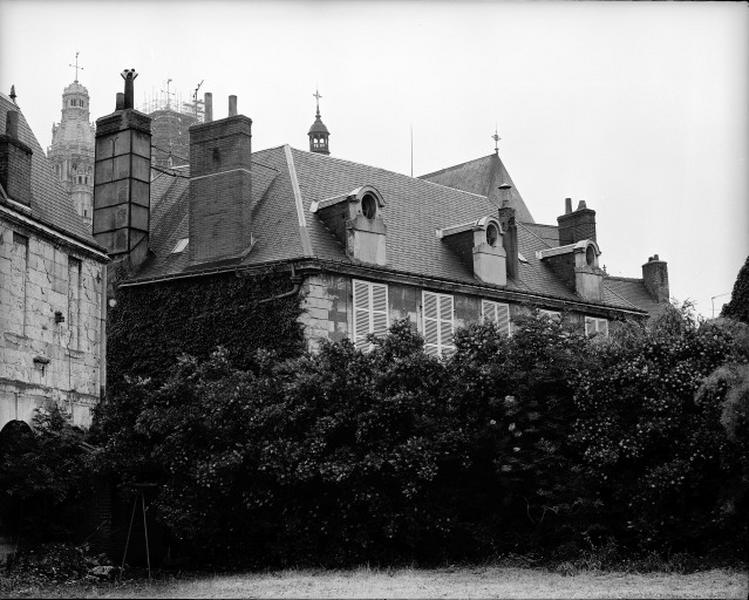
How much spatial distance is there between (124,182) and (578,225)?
48.9 ft

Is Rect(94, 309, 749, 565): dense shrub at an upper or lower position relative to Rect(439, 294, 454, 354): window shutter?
lower

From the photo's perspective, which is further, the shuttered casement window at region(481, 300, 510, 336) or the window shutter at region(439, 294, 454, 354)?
the shuttered casement window at region(481, 300, 510, 336)

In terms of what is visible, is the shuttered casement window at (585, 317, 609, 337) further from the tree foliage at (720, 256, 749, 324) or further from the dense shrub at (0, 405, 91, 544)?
the dense shrub at (0, 405, 91, 544)

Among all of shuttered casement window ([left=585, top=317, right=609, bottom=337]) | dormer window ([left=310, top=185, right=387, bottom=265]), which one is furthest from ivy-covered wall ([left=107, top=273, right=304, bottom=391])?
shuttered casement window ([left=585, top=317, right=609, bottom=337])

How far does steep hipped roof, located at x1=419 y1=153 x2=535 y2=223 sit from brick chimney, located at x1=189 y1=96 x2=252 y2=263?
17911 millimetres

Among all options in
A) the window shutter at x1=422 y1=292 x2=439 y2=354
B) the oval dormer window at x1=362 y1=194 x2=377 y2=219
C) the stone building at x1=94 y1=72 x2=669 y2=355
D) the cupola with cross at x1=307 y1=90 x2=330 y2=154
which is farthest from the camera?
the cupola with cross at x1=307 y1=90 x2=330 y2=154

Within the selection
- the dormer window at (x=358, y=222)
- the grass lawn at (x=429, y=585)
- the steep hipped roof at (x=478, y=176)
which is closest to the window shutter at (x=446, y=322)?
the dormer window at (x=358, y=222)

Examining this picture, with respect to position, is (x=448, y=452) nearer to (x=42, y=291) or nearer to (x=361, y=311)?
(x=361, y=311)

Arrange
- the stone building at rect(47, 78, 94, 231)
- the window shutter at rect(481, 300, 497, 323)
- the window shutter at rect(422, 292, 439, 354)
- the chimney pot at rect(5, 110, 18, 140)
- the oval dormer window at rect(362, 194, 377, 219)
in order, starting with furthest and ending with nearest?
the stone building at rect(47, 78, 94, 231) → the window shutter at rect(481, 300, 497, 323) → the window shutter at rect(422, 292, 439, 354) → the oval dormer window at rect(362, 194, 377, 219) → the chimney pot at rect(5, 110, 18, 140)

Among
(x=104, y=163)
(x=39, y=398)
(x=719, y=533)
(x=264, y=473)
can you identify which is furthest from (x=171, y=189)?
(x=719, y=533)

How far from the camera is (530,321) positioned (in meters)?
21.1

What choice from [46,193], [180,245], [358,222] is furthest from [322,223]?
[46,193]

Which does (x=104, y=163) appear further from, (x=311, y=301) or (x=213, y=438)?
(x=213, y=438)

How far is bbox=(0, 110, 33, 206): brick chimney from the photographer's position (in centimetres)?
2200
